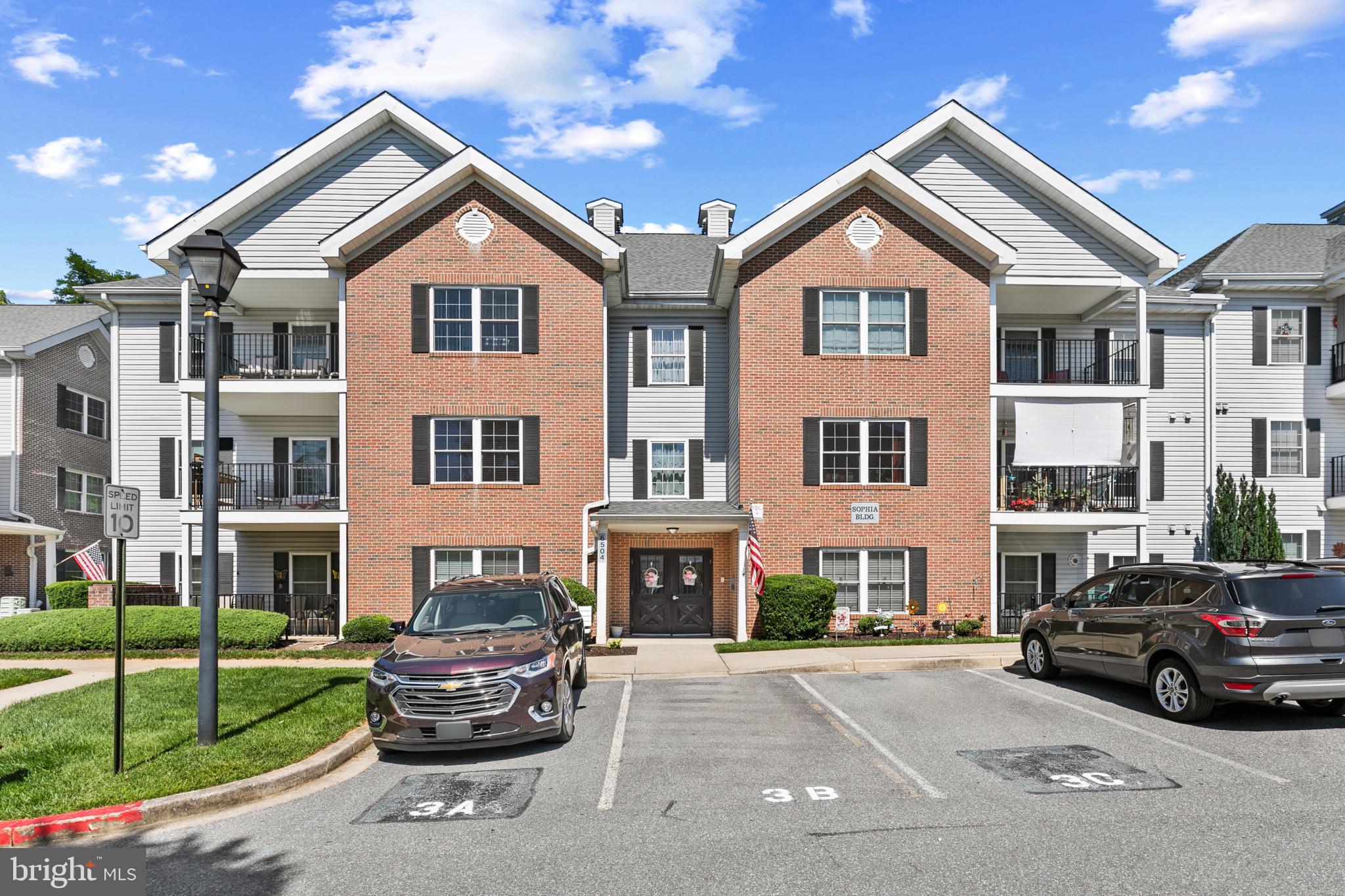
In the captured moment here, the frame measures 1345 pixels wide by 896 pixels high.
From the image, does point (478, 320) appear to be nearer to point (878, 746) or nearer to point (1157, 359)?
point (878, 746)

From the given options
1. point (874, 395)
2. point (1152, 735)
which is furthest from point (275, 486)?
point (1152, 735)

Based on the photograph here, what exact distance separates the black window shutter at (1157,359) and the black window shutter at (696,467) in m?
11.7

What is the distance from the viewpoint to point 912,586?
749 inches

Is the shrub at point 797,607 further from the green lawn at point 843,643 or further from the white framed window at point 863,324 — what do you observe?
the white framed window at point 863,324

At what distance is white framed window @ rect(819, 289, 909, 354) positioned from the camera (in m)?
19.4

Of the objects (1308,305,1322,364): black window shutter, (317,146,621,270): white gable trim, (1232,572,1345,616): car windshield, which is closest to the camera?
(1232,572,1345,616): car windshield

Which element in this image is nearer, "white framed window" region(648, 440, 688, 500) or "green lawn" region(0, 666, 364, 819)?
"green lawn" region(0, 666, 364, 819)

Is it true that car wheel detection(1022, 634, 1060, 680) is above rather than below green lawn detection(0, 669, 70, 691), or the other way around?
above

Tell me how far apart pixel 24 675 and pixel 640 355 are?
1326 centimetres

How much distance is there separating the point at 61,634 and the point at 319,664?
5.42 metres

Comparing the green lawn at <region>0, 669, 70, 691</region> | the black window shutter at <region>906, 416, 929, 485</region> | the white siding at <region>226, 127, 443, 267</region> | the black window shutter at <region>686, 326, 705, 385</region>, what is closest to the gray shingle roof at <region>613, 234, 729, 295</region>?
the black window shutter at <region>686, 326, 705, 385</region>

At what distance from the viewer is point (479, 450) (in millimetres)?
19016

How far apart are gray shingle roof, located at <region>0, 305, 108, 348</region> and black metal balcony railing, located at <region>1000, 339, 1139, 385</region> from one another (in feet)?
82.2

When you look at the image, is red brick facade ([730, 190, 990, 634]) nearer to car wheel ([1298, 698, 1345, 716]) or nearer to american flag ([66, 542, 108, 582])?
car wheel ([1298, 698, 1345, 716])
